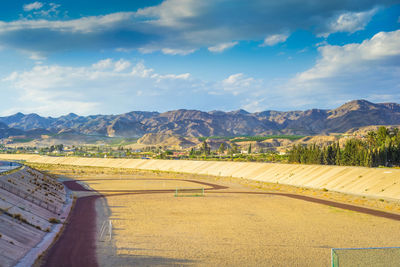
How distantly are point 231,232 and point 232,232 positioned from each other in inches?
3.4

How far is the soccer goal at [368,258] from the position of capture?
1654cm

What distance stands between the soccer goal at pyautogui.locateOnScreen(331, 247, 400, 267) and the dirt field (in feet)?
14.3

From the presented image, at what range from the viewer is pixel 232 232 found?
30.2 metres

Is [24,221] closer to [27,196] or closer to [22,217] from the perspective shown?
[22,217]

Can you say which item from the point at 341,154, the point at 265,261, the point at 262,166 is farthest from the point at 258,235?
the point at 341,154

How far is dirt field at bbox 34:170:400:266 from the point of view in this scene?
22.9 metres

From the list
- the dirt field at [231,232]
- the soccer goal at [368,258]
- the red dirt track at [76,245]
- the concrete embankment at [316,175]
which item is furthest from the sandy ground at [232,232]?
the concrete embankment at [316,175]

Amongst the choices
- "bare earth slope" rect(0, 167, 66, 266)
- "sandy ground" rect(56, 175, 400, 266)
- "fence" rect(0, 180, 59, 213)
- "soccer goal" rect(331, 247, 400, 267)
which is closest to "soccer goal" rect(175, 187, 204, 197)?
"sandy ground" rect(56, 175, 400, 266)

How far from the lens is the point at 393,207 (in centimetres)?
4212

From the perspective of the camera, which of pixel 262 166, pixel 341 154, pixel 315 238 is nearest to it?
pixel 315 238

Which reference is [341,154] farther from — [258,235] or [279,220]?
[258,235]

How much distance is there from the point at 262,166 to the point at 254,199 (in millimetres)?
41034

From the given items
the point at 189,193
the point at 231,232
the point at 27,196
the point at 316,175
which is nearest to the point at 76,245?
the point at 231,232

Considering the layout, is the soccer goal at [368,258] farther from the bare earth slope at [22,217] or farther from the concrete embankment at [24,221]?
the bare earth slope at [22,217]
